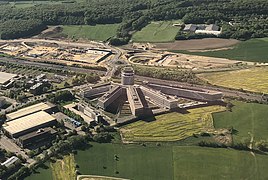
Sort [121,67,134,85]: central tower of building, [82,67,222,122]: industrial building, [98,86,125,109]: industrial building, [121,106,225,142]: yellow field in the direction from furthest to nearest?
[121,67,134,85]: central tower of building → [98,86,125,109]: industrial building → [82,67,222,122]: industrial building → [121,106,225,142]: yellow field

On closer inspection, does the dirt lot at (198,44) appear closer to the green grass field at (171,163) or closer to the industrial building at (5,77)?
the industrial building at (5,77)

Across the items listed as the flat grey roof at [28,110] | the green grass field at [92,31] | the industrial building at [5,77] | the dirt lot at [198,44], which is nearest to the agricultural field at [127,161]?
the flat grey roof at [28,110]

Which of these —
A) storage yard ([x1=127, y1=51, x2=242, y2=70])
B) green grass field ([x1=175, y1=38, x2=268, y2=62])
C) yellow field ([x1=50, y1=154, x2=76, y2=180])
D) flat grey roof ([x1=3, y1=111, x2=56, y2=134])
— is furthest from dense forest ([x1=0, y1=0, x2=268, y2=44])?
yellow field ([x1=50, y1=154, x2=76, y2=180])

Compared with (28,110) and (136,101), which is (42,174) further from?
(136,101)

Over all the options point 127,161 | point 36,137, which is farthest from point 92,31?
point 127,161

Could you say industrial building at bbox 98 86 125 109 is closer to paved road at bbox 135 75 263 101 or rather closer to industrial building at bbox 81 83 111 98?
industrial building at bbox 81 83 111 98
